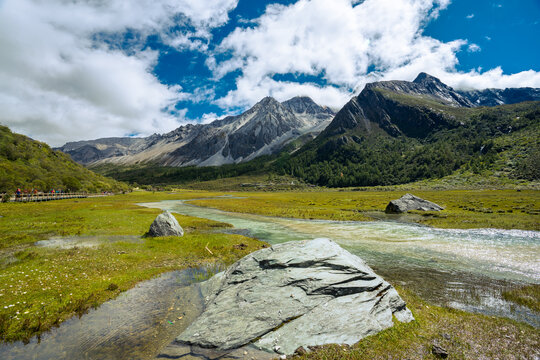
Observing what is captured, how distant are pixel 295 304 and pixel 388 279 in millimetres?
10331

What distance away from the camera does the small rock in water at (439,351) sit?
8766 millimetres

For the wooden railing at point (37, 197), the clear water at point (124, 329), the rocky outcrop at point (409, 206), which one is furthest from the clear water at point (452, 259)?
the wooden railing at point (37, 197)

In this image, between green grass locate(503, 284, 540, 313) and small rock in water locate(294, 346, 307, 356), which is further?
green grass locate(503, 284, 540, 313)

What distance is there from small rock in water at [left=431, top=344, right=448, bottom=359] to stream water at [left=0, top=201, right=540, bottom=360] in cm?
630

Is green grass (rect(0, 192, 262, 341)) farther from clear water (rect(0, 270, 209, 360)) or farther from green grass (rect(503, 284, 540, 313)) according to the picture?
green grass (rect(503, 284, 540, 313))

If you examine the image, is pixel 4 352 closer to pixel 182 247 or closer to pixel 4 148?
pixel 182 247

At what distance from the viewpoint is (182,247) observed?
26.3 meters

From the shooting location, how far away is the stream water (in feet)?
31.8

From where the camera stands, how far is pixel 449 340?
993 cm

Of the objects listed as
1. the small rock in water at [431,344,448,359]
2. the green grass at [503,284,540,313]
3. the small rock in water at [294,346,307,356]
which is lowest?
the green grass at [503,284,540,313]

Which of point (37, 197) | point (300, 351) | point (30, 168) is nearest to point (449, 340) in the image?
point (300, 351)

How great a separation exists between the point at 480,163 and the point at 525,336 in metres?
218

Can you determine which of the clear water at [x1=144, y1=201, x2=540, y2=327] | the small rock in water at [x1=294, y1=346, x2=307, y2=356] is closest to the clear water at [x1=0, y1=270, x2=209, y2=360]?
the small rock in water at [x1=294, y1=346, x2=307, y2=356]

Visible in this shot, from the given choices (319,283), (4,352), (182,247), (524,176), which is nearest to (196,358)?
(319,283)
